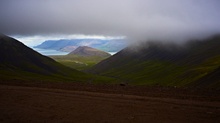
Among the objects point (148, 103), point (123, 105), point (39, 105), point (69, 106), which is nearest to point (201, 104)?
point (148, 103)

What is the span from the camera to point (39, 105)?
19703 mm

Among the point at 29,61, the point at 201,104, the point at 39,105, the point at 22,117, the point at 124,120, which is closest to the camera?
the point at 124,120

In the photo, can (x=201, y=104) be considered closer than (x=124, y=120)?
No

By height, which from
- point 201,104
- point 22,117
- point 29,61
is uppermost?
point 29,61

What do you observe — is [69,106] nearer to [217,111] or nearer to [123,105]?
[123,105]

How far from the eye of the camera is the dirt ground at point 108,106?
1580cm

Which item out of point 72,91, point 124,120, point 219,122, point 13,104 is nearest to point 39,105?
point 13,104

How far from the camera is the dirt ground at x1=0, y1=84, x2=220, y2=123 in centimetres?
1580

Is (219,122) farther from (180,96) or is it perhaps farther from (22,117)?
(22,117)

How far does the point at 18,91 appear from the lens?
25031mm

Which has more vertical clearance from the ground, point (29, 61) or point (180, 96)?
point (29, 61)

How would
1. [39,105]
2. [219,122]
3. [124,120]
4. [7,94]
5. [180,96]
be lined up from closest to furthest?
[219,122], [124,120], [39,105], [180,96], [7,94]

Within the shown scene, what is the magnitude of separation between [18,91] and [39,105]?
6408mm

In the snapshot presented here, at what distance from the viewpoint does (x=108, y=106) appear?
18.8 metres
